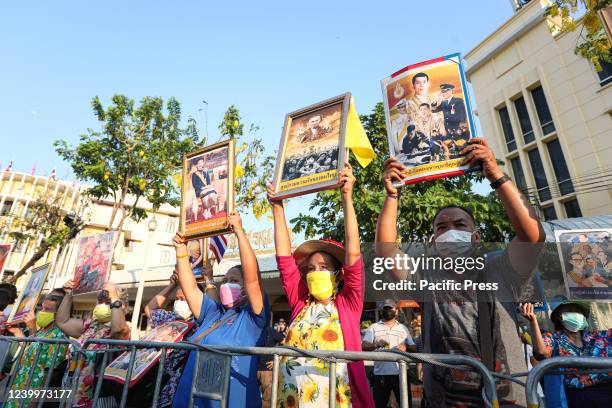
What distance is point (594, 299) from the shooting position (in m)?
4.32

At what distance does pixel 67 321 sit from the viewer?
4.20m

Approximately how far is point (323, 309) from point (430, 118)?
142 centimetres

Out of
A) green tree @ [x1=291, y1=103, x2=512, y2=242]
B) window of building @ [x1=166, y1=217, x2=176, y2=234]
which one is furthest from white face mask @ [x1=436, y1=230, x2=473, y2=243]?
window of building @ [x1=166, y1=217, x2=176, y2=234]

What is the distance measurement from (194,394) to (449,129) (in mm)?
2092

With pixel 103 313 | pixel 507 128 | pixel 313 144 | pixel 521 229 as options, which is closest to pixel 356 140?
pixel 313 144

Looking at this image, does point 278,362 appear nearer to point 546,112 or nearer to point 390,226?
point 390,226

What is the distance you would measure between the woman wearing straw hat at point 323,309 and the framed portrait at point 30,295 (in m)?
3.61

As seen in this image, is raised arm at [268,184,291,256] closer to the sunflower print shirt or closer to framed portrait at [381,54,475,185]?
the sunflower print shirt

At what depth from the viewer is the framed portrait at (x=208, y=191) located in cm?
305

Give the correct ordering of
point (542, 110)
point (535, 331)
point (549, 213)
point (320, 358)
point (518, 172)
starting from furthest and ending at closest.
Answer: point (518, 172), point (542, 110), point (549, 213), point (535, 331), point (320, 358)

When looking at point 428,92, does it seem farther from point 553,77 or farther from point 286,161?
point 553,77

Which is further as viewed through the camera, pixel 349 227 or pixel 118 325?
pixel 118 325

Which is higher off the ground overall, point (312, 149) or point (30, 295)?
point (312, 149)

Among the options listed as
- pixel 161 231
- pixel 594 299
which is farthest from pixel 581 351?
pixel 161 231
